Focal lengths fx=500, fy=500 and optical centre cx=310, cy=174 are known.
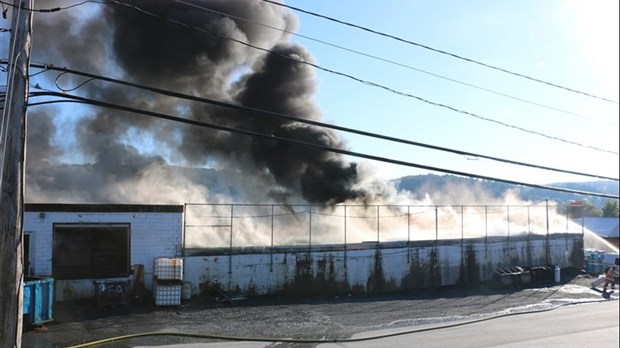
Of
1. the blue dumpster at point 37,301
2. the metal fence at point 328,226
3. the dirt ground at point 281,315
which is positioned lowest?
the dirt ground at point 281,315

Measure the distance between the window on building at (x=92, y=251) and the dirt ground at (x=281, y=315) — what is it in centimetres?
250

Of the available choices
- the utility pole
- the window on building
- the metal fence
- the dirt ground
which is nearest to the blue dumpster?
the dirt ground

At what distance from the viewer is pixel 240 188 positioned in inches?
1303

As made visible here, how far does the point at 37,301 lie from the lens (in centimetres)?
1231

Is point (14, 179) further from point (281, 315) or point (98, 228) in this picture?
point (98, 228)

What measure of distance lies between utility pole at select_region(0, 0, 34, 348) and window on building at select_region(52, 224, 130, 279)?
401 inches

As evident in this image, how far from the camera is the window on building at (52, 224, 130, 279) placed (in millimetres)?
17422

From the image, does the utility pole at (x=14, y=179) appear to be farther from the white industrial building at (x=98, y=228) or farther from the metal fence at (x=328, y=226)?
the metal fence at (x=328, y=226)

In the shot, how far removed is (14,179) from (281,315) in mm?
9584

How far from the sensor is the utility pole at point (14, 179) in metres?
6.62

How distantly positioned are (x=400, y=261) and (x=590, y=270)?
43.7 ft

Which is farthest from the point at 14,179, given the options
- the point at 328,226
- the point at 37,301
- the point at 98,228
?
the point at 328,226

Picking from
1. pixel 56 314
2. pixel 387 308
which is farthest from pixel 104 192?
pixel 387 308

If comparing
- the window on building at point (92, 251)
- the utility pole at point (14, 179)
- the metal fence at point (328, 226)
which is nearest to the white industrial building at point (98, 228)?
the window on building at point (92, 251)
